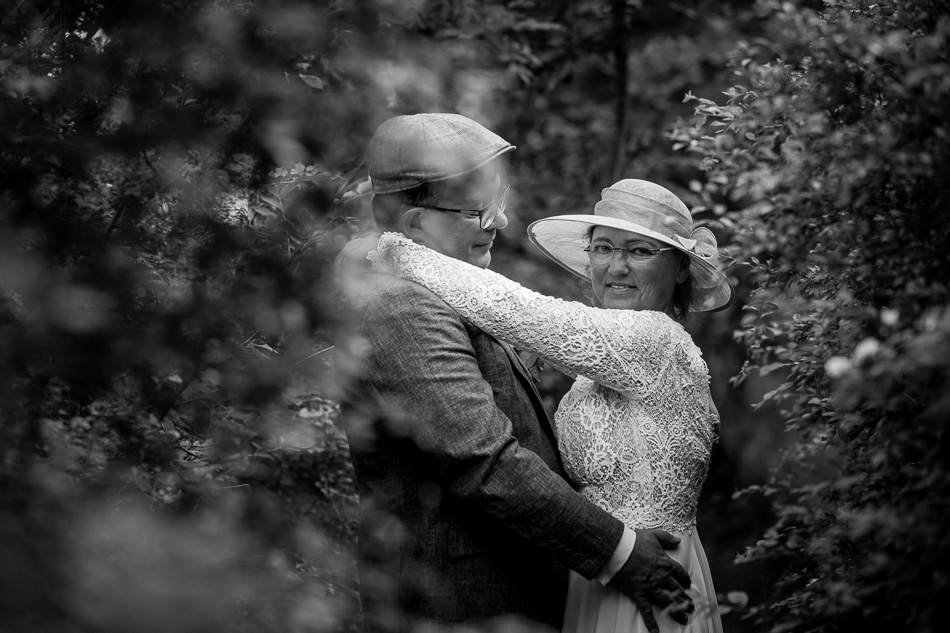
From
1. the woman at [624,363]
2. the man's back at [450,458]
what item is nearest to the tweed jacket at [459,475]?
the man's back at [450,458]

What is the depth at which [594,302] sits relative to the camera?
304 centimetres

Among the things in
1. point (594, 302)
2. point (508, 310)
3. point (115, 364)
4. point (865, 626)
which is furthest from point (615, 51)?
point (115, 364)

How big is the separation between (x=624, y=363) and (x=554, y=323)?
22cm

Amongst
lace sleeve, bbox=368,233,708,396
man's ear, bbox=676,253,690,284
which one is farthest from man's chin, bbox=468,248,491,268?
man's ear, bbox=676,253,690,284

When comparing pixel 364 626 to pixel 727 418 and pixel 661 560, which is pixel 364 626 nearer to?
pixel 661 560

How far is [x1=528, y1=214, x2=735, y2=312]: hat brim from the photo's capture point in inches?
102

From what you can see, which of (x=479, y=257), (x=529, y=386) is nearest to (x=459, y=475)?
(x=529, y=386)

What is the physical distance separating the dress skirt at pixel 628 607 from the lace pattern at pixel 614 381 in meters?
0.09

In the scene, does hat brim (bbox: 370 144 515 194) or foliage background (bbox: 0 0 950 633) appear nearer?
foliage background (bbox: 0 0 950 633)

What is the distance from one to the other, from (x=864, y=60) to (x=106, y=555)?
58.5 inches

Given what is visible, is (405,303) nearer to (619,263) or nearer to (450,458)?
(450,458)

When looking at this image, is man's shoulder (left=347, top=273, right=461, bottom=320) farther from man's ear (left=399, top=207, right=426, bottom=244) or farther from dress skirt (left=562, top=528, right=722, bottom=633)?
dress skirt (left=562, top=528, right=722, bottom=633)

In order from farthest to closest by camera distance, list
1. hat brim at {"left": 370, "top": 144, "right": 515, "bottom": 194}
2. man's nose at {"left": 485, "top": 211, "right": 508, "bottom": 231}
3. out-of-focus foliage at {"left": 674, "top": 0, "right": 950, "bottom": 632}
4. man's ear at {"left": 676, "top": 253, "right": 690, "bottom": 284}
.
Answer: man's ear at {"left": 676, "top": 253, "right": 690, "bottom": 284}
man's nose at {"left": 485, "top": 211, "right": 508, "bottom": 231}
hat brim at {"left": 370, "top": 144, "right": 515, "bottom": 194}
out-of-focus foliage at {"left": 674, "top": 0, "right": 950, "bottom": 632}

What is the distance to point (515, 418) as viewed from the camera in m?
2.43
